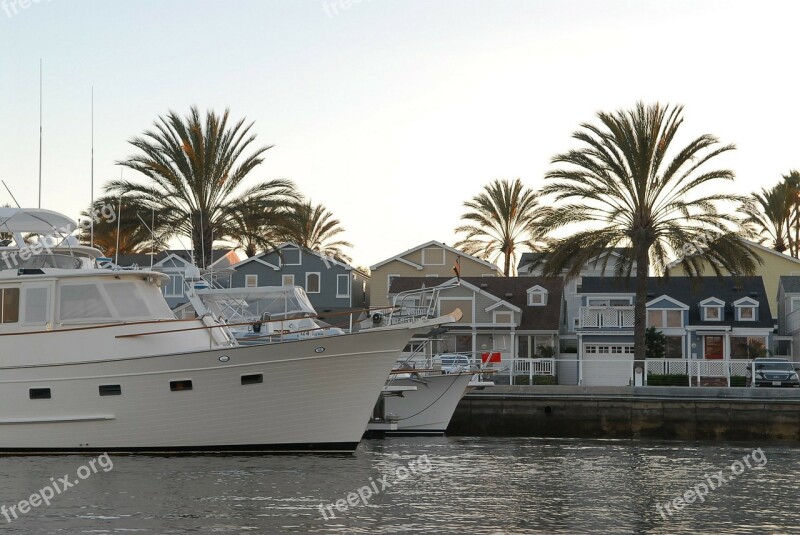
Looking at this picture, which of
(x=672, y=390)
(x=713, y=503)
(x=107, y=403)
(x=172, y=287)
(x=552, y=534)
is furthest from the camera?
(x=172, y=287)

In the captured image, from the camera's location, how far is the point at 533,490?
18922 millimetres

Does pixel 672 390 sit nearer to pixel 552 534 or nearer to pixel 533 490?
pixel 533 490

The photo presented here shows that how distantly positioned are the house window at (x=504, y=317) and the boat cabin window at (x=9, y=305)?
110 feet

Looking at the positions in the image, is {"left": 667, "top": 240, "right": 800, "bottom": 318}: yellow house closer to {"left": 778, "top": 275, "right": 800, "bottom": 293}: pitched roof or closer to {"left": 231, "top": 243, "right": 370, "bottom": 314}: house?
{"left": 778, "top": 275, "right": 800, "bottom": 293}: pitched roof

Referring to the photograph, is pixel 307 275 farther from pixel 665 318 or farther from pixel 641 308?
pixel 641 308

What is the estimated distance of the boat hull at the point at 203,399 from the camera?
2200cm

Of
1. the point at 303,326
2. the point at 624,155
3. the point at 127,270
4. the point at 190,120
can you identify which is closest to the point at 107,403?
the point at 127,270

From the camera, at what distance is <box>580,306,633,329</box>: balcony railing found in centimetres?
5256

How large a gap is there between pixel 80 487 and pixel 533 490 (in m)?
7.66

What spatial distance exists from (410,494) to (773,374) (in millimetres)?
25398

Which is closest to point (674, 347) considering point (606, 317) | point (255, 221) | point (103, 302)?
point (606, 317)

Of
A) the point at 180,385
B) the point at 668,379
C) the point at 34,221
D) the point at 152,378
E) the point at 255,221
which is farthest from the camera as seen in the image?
the point at 255,221

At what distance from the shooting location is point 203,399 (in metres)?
22.2

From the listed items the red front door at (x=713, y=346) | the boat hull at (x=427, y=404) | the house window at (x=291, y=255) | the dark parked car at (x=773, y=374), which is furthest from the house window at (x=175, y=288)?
the boat hull at (x=427, y=404)
